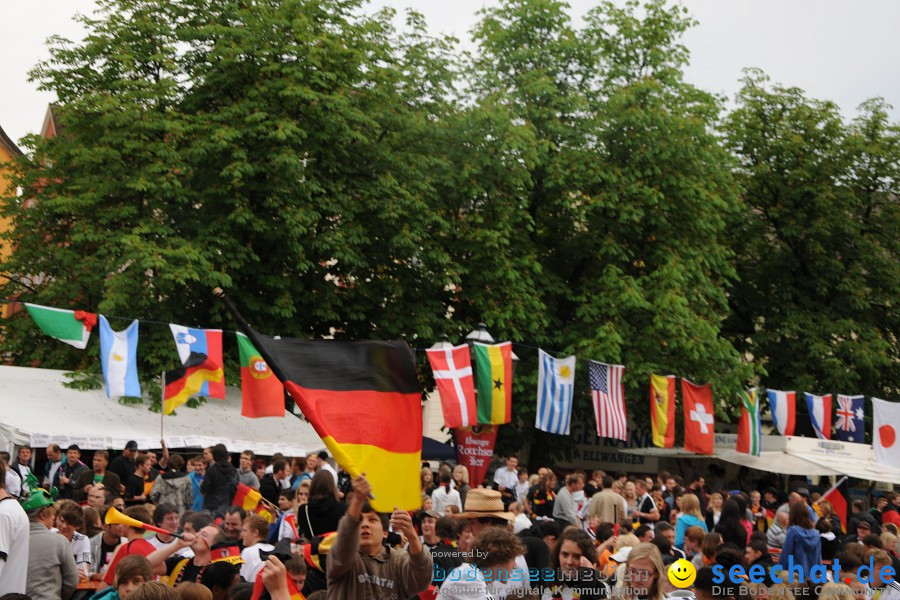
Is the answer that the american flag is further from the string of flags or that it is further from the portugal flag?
the portugal flag

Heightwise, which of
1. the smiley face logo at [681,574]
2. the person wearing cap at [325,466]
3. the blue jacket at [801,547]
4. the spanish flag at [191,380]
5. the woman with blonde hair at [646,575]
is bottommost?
the blue jacket at [801,547]

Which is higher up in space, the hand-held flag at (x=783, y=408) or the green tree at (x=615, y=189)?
the green tree at (x=615, y=189)

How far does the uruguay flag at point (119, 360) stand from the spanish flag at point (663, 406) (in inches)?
403

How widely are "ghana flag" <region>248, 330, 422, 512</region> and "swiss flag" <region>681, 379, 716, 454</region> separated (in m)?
17.8

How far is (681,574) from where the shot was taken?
8.80 metres

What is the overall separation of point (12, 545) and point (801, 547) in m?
8.39

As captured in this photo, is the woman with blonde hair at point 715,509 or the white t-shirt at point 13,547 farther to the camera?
the woman with blonde hair at point 715,509

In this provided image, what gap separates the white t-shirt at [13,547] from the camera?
689 cm

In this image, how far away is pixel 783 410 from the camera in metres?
25.7

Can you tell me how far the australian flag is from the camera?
1056 inches

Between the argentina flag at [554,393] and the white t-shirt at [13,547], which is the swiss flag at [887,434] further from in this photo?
the white t-shirt at [13,547]

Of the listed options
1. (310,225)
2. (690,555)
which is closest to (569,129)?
(310,225)

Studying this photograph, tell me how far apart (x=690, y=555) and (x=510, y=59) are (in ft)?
67.6

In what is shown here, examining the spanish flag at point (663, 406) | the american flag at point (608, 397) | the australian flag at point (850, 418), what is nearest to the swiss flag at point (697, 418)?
the spanish flag at point (663, 406)
